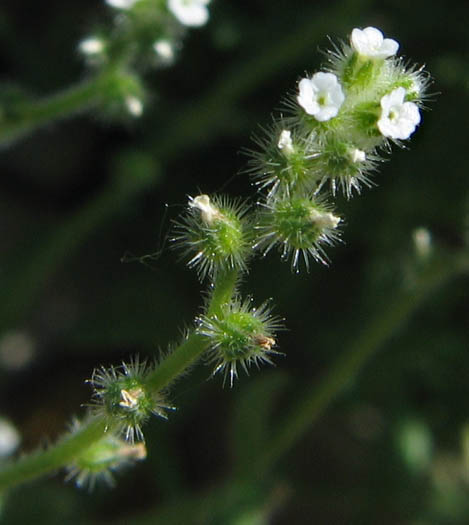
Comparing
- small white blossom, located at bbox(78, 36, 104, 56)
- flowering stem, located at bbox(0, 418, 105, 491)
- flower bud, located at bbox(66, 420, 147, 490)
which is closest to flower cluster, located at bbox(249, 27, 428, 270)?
flowering stem, located at bbox(0, 418, 105, 491)

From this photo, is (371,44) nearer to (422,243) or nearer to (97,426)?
(97,426)

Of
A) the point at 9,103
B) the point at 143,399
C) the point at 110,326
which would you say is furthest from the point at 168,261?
the point at 143,399

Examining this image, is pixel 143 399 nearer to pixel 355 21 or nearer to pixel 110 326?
pixel 110 326

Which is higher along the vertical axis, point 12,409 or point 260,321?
point 12,409

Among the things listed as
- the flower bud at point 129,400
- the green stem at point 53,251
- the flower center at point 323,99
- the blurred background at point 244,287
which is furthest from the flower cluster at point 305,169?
the green stem at point 53,251

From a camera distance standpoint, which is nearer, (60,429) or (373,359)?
(373,359)

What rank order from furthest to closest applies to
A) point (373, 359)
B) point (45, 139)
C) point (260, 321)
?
point (45, 139)
point (373, 359)
point (260, 321)

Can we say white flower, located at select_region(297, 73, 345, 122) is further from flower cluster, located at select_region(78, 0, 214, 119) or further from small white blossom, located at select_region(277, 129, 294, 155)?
flower cluster, located at select_region(78, 0, 214, 119)
